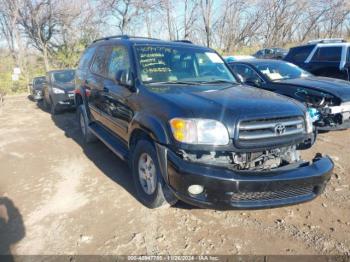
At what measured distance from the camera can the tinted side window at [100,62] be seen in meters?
4.98

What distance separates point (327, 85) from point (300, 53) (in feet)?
13.2

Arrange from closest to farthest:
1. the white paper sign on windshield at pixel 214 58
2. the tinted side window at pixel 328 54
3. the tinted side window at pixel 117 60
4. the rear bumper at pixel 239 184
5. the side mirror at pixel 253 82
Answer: the rear bumper at pixel 239 184 → the tinted side window at pixel 117 60 → the white paper sign on windshield at pixel 214 58 → the side mirror at pixel 253 82 → the tinted side window at pixel 328 54

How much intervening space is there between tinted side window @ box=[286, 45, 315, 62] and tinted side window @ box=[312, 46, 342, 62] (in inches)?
10.3

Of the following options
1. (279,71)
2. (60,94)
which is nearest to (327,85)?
(279,71)

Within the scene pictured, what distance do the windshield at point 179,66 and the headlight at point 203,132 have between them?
111 centimetres

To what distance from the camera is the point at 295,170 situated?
297 centimetres

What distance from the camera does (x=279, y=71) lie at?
7238 millimetres

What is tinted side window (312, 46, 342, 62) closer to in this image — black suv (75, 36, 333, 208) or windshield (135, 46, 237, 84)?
windshield (135, 46, 237, 84)

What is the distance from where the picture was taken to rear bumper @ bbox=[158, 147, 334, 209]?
2750mm

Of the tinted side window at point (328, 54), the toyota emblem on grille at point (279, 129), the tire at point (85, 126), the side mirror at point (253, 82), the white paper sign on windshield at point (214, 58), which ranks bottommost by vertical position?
the tire at point (85, 126)

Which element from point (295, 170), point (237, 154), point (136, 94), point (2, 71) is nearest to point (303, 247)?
point (295, 170)

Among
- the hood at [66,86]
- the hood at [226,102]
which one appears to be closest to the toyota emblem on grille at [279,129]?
the hood at [226,102]

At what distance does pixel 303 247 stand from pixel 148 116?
200 centimetres

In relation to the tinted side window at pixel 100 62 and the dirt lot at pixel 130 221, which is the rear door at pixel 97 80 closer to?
the tinted side window at pixel 100 62
